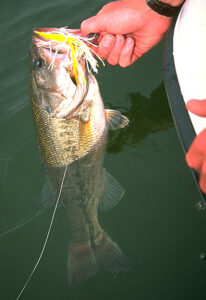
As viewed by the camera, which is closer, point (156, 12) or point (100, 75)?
point (156, 12)

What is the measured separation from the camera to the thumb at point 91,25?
2.64 m

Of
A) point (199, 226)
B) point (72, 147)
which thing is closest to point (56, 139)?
point (72, 147)

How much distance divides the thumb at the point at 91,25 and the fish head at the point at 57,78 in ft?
1.07

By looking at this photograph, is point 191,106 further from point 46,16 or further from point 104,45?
point 46,16

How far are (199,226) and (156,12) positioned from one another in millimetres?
2104

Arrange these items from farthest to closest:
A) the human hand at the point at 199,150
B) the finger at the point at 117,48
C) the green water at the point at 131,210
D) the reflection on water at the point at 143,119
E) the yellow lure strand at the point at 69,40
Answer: the reflection on water at the point at 143,119 < the finger at the point at 117,48 < the green water at the point at 131,210 < the yellow lure strand at the point at 69,40 < the human hand at the point at 199,150

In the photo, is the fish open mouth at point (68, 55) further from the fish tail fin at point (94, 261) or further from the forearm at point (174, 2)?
the fish tail fin at point (94, 261)

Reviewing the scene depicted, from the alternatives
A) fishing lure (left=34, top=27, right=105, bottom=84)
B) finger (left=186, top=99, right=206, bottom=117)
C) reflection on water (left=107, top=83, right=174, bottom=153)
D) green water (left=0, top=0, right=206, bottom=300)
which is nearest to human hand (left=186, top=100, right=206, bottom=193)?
finger (left=186, top=99, right=206, bottom=117)

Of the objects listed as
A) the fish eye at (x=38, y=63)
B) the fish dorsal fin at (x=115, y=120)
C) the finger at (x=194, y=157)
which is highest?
the fish eye at (x=38, y=63)

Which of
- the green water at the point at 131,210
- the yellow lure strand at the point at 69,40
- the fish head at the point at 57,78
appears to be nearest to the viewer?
the yellow lure strand at the point at 69,40

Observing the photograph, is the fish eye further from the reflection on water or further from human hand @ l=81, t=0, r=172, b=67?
the reflection on water

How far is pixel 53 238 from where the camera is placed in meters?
3.05

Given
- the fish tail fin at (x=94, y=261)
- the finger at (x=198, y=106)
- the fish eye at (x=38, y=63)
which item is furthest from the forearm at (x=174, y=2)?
the fish tail fin at (x=94, y=261)

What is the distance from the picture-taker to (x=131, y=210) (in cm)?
296
